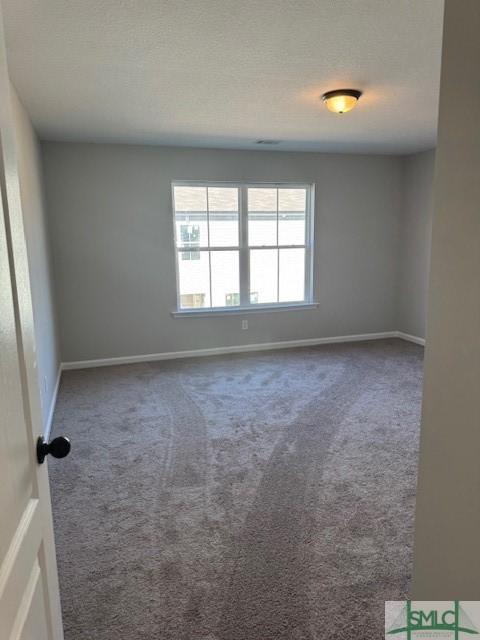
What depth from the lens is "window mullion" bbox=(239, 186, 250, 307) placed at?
5391 mm

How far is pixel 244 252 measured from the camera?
215 inches

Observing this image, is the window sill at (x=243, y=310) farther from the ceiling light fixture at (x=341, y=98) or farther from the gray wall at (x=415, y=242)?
the ceiling light fixture at (x=341, y=98)

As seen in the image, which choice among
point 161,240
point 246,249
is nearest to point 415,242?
point 246,249

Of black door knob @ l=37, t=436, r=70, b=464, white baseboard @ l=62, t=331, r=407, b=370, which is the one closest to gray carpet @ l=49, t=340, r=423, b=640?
white baseboard @ l=62, t=331, r=407, b=370

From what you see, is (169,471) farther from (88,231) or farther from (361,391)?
(88,231)

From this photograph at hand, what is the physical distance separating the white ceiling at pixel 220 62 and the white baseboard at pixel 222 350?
8.41ft

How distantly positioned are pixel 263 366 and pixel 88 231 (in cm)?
257

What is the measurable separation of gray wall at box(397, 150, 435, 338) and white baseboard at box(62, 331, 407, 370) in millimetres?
474

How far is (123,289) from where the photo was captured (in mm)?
5082

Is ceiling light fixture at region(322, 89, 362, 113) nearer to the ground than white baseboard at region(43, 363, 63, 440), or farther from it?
farther from it

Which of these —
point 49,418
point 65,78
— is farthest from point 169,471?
point 65,78

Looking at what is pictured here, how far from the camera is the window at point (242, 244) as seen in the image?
527 cm

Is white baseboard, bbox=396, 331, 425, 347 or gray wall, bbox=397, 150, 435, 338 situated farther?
white baseboard, bbox=396, 331, 425, 347

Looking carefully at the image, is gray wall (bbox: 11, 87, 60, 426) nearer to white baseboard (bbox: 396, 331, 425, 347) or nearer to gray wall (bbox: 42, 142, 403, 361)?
gray wall (bbox: 42, 142, 403, 361)
